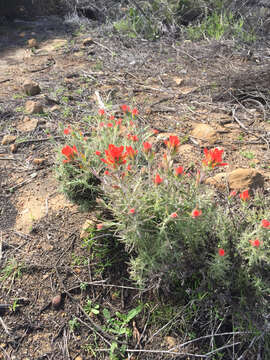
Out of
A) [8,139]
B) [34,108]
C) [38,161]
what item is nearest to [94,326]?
[38,161]

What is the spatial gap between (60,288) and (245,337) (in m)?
1.03

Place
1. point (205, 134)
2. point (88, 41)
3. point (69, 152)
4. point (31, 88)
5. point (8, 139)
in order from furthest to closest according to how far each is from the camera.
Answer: point (88, 41)
point (31, 88)
point (8, 139)
point (205, 134)
point (69, 152)

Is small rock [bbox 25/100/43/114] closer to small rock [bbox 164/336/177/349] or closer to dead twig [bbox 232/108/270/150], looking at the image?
dead twig [bbox 232/108/270/150]

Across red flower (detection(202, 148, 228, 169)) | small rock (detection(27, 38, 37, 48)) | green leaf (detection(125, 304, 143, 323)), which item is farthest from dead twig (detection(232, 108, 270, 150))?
small rock (detection(27, 38, 37, 48))

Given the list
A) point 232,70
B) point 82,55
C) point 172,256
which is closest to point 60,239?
point 172,256

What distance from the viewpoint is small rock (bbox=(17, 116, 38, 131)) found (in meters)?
3.06

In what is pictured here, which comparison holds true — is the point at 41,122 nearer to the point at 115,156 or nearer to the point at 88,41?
the point at 115,156

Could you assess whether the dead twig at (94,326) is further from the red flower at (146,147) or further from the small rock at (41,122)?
the small rock at (41,122)

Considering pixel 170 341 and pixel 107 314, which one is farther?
pixel 107 314

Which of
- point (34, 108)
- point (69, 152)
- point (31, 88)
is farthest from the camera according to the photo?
point (31, 88)

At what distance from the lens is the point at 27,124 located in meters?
3.12

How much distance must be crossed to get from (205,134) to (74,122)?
1.32 meters

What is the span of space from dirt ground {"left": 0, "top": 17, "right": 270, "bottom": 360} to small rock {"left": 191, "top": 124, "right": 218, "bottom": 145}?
0.15ft

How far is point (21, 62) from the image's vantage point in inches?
191
